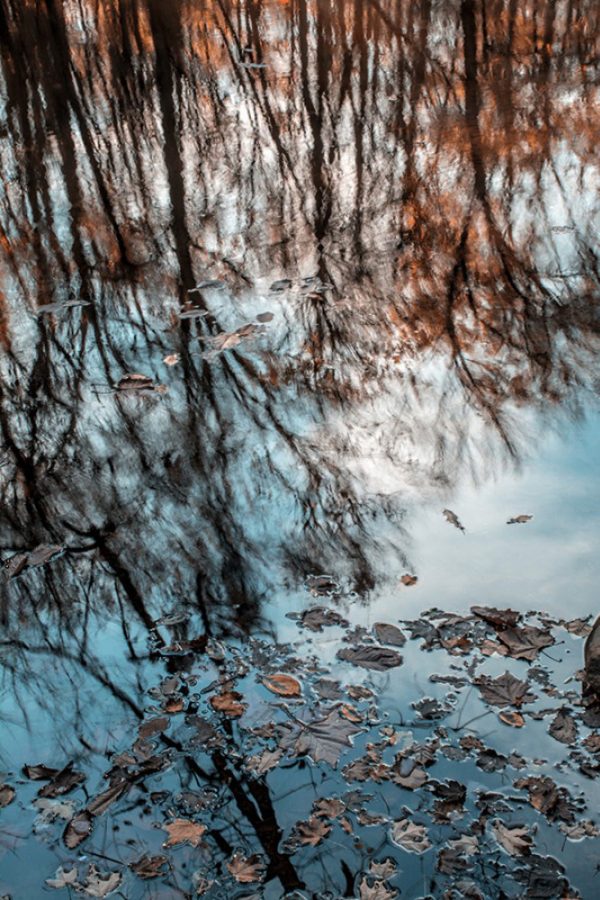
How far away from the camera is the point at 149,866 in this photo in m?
2.97

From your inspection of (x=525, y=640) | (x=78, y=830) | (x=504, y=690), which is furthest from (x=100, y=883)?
(x=525, y=640)

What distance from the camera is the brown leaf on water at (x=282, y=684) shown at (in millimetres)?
3619

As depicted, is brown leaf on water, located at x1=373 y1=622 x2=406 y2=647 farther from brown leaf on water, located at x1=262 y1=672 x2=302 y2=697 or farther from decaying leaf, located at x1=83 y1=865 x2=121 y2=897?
decaying leaf, located at x1=83 y1=865 x2=121 y2=897

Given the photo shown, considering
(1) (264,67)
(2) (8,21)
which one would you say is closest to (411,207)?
(1) (264,67)

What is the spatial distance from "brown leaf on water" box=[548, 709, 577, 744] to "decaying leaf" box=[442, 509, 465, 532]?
1336mm

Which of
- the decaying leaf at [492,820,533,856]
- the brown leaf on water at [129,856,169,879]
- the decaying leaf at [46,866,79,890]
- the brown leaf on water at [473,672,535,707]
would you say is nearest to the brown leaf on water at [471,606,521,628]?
the brown leaf on water at [473,672,535,707]

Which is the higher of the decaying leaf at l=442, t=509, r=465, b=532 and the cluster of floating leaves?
the decaying leaf at l=442, t=509, r=465, b=532

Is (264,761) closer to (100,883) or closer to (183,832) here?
(183,832)

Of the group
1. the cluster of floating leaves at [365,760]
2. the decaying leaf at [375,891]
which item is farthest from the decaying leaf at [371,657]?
the decaying leaf at [375,891]

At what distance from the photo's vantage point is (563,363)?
230 inches

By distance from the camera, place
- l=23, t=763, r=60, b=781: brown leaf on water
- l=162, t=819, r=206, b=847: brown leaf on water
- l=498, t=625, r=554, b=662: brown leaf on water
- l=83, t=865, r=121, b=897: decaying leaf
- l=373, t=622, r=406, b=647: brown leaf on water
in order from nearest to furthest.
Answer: l=83, t=865, r=121, b=897: decaying leaf, l=162, t=819, r=206, b=847: brown leaf on water, l=23, t=763, r=60, b=781: brown leaf on water, l=498, t=625, r=554, b=662: brown leaf on water, l=373, t=622, r=406, b=647: brown leaf on water

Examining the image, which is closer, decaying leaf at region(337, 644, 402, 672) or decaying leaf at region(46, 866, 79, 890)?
decaying leaf at region(46, 866, 79, 890)

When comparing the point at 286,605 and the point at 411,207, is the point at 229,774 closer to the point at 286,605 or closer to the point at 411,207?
the point at 286,605

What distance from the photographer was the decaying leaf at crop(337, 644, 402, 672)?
3717 mm
